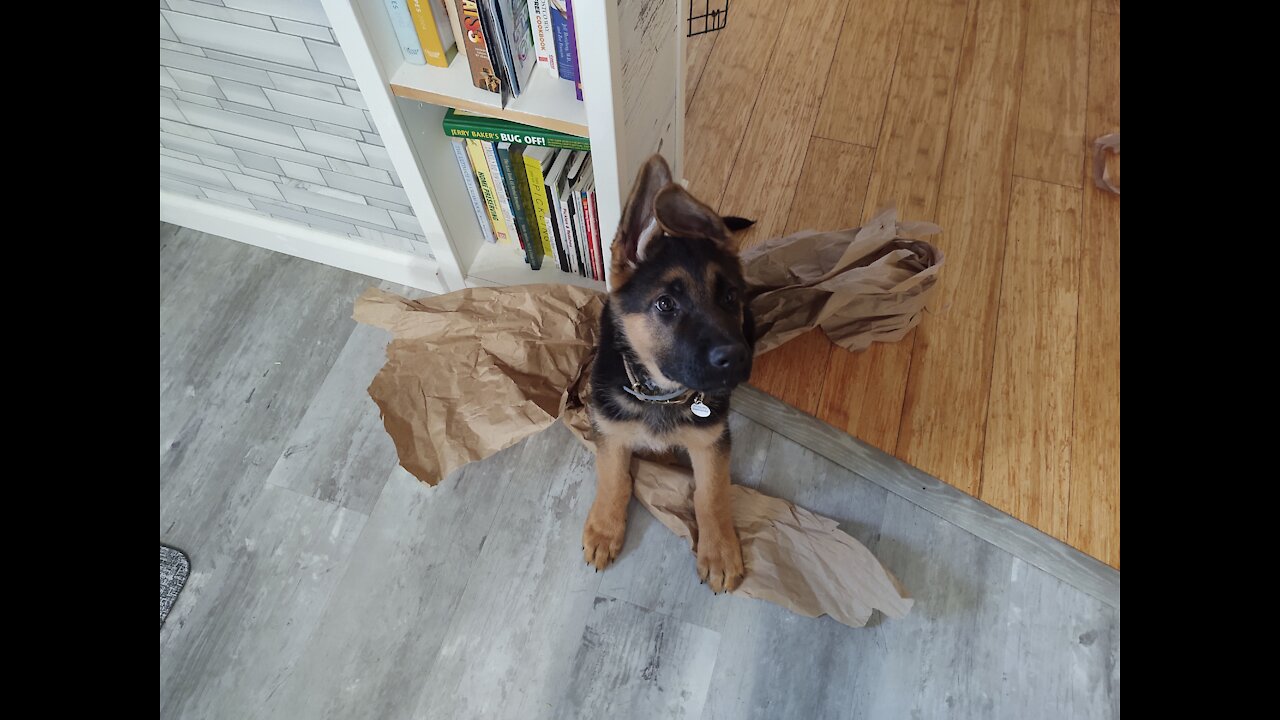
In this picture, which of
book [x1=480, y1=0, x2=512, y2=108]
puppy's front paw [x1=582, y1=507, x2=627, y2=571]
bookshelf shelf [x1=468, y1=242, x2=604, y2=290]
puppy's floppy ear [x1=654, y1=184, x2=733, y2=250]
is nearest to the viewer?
puppy's floppy ear [x1=654, y1=184, x2=733, y2=250]

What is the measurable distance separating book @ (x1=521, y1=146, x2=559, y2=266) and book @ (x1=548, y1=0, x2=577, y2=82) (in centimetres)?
30

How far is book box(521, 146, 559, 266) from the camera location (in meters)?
1.79

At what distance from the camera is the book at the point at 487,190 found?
1813 millimetres

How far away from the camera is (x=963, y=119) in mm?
2412

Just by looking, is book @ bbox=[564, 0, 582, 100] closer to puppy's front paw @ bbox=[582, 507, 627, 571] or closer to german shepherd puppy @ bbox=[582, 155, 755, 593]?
german shepherd puppy @ bbox=[582, 155, 755, 593]

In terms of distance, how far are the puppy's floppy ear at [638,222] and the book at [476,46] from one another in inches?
17.4

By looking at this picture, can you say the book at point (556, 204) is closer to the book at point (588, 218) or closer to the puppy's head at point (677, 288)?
the book at point (588, 218)

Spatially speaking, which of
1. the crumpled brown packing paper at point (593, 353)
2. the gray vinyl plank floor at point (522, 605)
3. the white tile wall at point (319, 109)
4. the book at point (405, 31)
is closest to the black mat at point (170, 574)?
the gray vinyl plank floor at point (522, 605)

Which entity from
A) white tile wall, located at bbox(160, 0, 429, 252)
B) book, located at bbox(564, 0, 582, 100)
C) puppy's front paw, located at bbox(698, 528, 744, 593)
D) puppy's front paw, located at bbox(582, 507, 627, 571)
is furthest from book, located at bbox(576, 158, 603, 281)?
puppy's front paw, located at bbox(698, 528, 744, 593)

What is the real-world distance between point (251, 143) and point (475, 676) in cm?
155

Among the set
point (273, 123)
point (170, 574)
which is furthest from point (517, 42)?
point (170, 574)

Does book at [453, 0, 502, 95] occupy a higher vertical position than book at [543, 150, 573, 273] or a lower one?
higher
